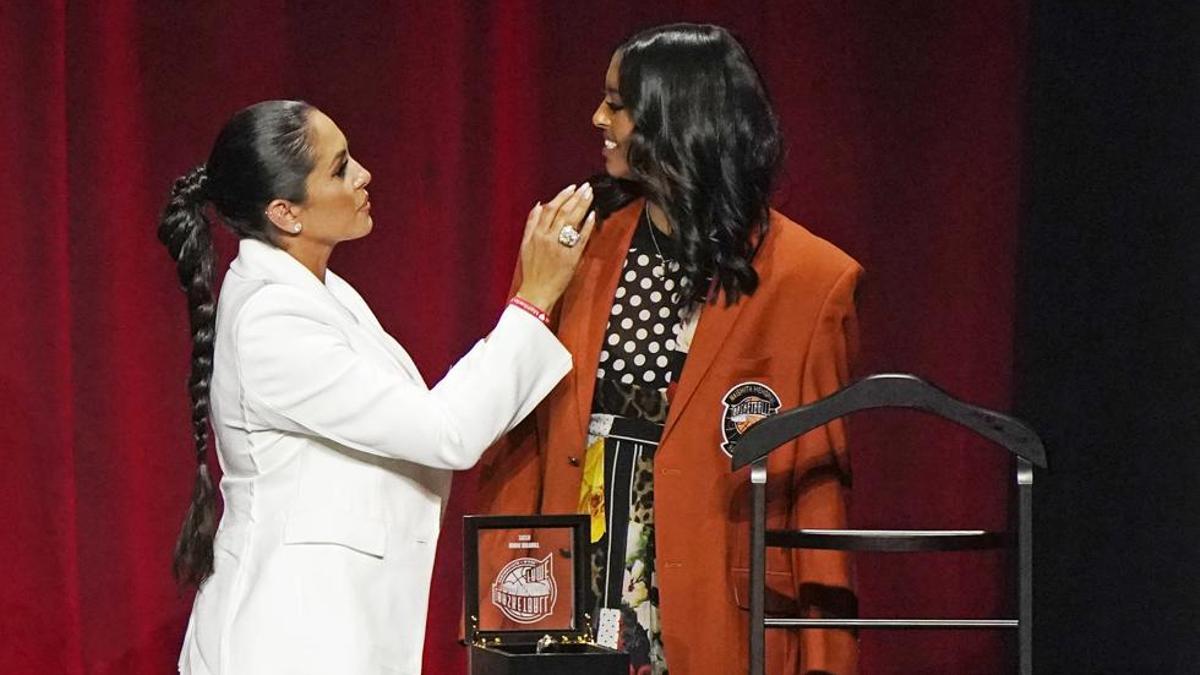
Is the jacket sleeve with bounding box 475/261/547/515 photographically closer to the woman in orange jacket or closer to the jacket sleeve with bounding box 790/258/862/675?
the woman in orange jacket

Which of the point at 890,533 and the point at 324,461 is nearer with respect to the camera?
the point at 890,533

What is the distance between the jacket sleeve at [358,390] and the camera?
83.6 inches

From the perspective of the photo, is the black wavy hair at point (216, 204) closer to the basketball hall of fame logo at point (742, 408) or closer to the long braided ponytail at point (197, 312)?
the long braided ponytail at point (197, 312)

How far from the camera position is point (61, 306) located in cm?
315

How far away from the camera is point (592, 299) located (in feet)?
7.49

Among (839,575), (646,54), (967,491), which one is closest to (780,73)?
(967,491)

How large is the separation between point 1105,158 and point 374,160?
1.33 metres

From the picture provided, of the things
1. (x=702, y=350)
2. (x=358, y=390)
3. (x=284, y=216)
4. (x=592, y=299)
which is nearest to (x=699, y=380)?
(x=702, y=350)

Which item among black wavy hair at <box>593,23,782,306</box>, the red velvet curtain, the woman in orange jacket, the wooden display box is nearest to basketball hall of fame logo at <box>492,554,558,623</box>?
the wooden display box

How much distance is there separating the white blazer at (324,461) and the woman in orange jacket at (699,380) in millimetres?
110

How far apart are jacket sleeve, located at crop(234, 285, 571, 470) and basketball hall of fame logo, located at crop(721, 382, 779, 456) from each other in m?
0.24

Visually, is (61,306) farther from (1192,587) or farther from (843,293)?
(1192,587)

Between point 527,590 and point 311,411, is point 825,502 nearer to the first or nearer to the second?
point 527,590

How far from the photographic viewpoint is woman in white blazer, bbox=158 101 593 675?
6.98 feet
